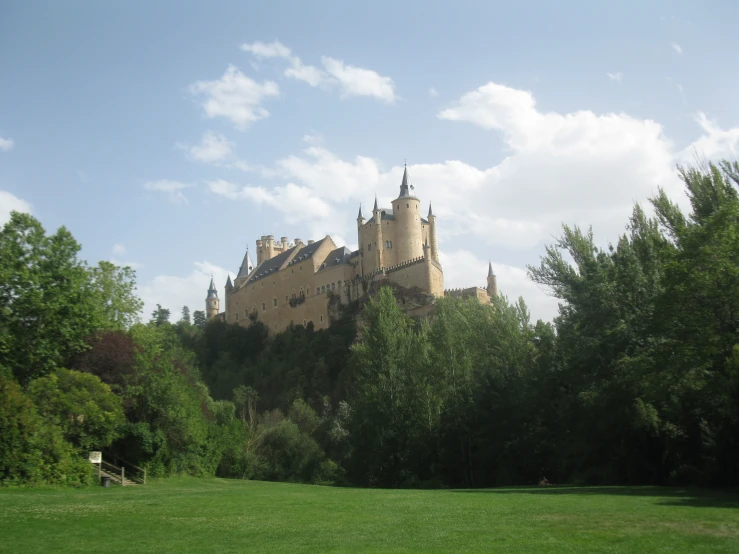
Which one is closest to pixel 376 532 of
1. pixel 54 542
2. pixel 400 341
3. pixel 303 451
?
pixel 54 542

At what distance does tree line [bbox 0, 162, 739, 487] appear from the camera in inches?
1005

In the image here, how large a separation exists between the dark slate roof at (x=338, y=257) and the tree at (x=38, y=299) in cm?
5764

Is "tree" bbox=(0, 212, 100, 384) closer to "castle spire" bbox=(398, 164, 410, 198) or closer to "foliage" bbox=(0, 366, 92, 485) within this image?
"foliage" bbox=(0, 366, 92, 485)

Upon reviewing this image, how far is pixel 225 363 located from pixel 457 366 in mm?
56329

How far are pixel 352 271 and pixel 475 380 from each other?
48.9 metres

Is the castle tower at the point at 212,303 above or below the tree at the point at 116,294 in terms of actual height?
above

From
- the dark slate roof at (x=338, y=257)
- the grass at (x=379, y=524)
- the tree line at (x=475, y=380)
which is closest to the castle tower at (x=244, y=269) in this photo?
the dark slate roof at (x=338, y=257)

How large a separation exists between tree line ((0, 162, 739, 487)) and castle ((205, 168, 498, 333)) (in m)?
28.2

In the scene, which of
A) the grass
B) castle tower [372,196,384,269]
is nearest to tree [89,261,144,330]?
the grass

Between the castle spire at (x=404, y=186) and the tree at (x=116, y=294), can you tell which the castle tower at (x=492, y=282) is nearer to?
the castle spire at (x=404, y=186)

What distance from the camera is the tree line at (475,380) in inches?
1005

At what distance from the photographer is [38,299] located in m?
31.8

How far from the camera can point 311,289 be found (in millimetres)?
94312

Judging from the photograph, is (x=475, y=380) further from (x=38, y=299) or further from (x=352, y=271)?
(x=352, y=271)
